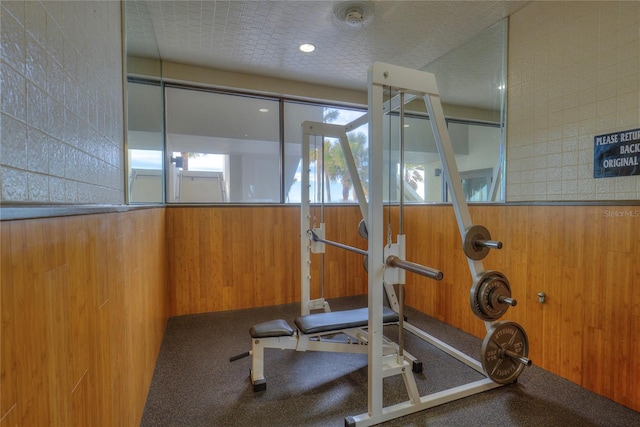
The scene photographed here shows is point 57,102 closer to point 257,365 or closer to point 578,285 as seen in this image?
point 257,365

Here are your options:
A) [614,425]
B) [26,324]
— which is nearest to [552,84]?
[614,425]

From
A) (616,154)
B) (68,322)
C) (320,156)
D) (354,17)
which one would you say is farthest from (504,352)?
(320,156)

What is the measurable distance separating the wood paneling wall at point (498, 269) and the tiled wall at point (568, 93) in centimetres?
24

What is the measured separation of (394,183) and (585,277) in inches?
92.8

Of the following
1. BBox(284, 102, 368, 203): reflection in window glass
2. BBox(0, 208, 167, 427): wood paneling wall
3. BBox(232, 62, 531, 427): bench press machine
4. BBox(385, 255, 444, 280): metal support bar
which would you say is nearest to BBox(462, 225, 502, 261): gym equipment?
BBox(232, 62, 531, 427): bench press machine

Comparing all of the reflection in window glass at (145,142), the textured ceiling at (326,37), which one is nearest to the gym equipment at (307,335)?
the reflection in window glass at (145,142)

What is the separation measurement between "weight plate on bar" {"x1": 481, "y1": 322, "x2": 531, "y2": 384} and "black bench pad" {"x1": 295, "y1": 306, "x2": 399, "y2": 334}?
2.08 ft

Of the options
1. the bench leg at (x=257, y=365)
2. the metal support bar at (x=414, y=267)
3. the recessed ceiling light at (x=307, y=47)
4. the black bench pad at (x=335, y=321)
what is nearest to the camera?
the metal support bar at (x=414, y=267)

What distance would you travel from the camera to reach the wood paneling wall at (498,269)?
1.94 meters

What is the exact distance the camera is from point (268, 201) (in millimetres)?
3924

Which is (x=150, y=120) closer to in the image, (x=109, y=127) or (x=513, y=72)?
(x=109, y=127)

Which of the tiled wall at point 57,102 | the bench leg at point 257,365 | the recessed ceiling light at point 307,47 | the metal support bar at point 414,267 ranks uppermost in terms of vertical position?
the recessed ceiling light at point 307,47

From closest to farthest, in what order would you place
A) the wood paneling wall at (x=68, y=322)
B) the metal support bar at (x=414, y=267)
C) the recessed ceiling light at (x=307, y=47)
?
the wood paneling wall at (x=68, y=322) < the metal support bar at (x=414, y=267) < the recessed ceiling light at (x=307, y=47)

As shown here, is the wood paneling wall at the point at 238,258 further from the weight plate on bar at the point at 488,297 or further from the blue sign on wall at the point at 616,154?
the blue sign on wall at the point at 616,154
